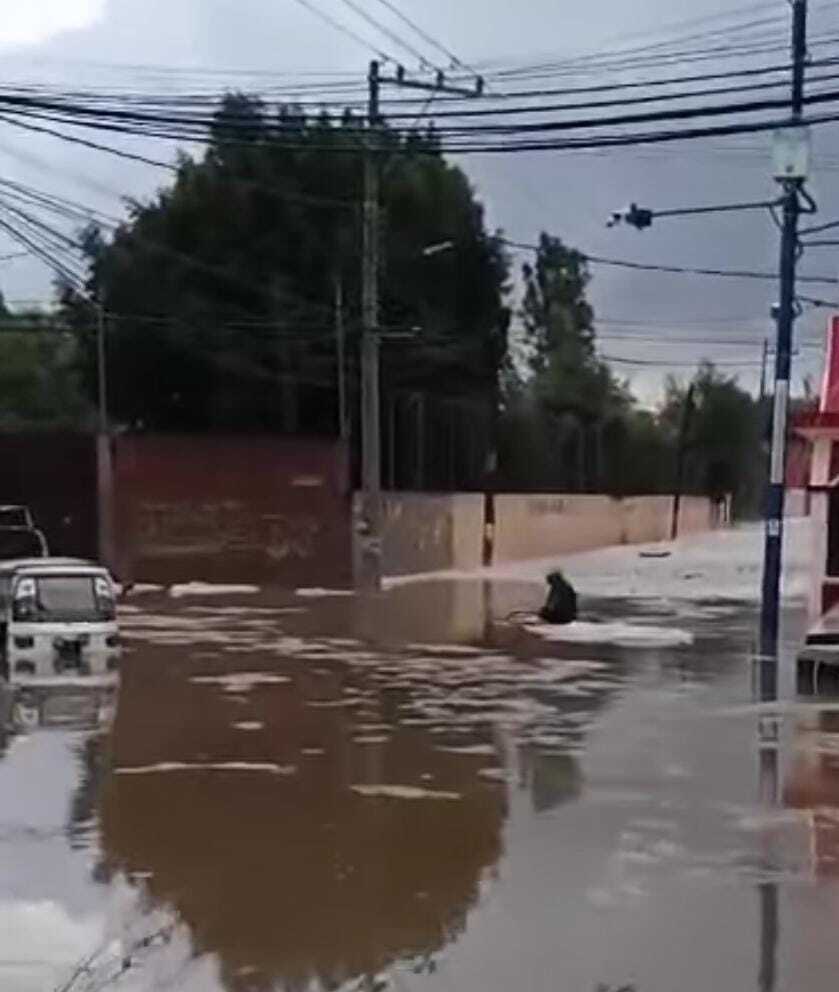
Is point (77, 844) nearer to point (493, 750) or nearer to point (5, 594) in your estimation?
point (493, 750)

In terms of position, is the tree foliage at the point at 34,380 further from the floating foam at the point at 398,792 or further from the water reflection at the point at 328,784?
the floating foam at the point at 398,792

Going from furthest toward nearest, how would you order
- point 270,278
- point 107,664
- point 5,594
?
1. point 270,278
2. point 5,594
3. point 107,664

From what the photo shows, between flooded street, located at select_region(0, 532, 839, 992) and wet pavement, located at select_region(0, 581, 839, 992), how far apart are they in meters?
0.03

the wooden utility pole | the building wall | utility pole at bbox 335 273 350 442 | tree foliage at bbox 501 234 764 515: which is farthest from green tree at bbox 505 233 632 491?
the wooden utility pole

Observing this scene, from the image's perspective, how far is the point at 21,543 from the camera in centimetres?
4341

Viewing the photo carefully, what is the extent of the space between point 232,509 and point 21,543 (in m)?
6.14

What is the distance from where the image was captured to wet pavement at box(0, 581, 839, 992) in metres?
10.7

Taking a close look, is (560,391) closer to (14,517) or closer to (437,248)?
(437,248)

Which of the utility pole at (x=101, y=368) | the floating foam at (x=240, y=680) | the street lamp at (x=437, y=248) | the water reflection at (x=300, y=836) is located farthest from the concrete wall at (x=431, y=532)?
the water reflection at (x=300, y=836)

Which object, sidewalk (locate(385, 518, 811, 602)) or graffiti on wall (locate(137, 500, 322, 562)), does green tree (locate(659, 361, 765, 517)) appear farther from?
graffiti on wall (locate(137, 500, 322, 562))

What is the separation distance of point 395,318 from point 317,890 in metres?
45.1

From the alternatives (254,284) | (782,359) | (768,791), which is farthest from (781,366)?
(254,284)

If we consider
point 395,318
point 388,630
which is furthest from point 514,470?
point 388,630

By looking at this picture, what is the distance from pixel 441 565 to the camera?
55.4m
